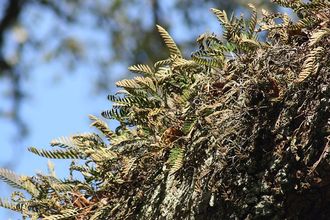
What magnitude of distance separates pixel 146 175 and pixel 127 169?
0.11ft

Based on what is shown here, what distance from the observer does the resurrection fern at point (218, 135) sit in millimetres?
775

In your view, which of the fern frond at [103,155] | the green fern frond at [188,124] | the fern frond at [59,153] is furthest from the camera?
the fern frond at [59,153]

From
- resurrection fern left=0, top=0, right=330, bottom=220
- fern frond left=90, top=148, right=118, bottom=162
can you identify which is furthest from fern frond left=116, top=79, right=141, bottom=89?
fern frond left=90, top=148, right=118, bottom=162

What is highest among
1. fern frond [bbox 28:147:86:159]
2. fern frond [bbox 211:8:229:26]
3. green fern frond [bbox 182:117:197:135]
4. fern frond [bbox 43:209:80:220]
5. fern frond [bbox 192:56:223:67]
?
fern frond [bbox 211:8:229:26]

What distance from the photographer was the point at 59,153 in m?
1.14

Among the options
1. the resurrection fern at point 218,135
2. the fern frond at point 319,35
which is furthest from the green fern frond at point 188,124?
the fern frond at point 319,35

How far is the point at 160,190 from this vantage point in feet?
2.99

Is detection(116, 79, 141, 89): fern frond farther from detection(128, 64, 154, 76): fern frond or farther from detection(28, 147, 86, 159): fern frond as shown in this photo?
detection(28, 147, 86, 159): fern frond

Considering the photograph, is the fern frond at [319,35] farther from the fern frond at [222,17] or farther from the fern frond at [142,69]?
the fern frond at [142,69]

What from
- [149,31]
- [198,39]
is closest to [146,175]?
[198,39]

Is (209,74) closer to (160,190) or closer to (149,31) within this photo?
(160,190)

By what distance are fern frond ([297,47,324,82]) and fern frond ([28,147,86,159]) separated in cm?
50

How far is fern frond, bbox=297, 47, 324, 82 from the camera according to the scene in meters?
0.76

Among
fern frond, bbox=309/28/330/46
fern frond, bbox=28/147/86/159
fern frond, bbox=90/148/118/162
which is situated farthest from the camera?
fern frond, bbox=28/147/86/159
